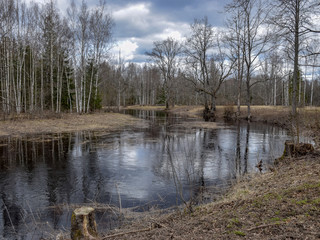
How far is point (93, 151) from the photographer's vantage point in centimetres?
1369

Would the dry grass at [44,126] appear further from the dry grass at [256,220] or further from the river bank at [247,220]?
the dry grass at [256,220]

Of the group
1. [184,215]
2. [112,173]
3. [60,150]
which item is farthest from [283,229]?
[60,150]

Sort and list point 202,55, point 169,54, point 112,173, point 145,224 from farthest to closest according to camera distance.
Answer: point 169,54
point 202,55
point 112,173
point 145,224

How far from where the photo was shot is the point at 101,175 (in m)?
9.48

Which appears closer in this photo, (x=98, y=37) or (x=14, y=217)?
(x=14, y=217)

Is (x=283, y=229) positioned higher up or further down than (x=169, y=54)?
further down

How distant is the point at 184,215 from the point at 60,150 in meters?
10.2

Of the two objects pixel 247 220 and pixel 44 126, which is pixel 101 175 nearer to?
pixel 247 220

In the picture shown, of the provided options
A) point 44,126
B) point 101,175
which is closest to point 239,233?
point 101,175

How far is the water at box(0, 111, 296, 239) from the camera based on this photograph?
6121 millimetres

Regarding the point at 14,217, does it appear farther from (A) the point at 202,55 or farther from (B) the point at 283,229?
(A) the point at 202,55

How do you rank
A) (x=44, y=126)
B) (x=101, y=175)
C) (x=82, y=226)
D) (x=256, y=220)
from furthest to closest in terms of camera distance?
(x=44, y=126), (x=101, y=175), (x=82, y=226), (x=256, y=220)

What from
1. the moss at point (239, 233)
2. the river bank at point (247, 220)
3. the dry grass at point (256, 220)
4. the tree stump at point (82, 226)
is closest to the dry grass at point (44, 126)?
the river bank at point (247, 220)

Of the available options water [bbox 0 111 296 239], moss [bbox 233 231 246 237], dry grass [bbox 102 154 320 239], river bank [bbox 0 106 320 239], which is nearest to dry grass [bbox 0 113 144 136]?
water [bbox 0 111 296 239]
